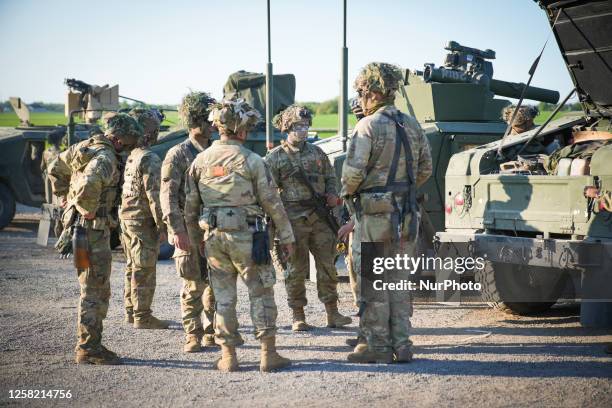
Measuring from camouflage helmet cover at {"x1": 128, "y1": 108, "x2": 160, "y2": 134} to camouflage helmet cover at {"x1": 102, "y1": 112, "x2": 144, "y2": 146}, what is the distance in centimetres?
86

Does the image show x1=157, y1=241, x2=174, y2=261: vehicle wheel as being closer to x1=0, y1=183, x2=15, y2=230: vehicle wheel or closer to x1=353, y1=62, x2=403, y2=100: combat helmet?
x1=0, y1=183, x2=15, y2=230: vehicle wheel

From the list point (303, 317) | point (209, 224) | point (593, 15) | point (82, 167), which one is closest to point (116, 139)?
point (82, 167)

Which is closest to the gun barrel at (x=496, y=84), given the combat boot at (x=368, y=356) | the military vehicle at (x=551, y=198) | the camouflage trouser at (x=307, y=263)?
the military vehicle at (x=551, y=198)

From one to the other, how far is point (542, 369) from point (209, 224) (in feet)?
8.68

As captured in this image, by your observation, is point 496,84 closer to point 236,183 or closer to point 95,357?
point 236,183

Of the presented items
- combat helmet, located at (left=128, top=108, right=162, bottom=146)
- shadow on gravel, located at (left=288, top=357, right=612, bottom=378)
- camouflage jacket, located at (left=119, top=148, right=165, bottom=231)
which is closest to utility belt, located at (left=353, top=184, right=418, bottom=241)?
shadow on gravel, located at (left=288, top=357, right=612, bottom=378)

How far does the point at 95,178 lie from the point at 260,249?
1.47 metres

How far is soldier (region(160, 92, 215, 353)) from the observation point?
6.70m

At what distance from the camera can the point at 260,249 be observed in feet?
19.6

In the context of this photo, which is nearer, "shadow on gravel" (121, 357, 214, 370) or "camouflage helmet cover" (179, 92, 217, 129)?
"shadow on gravel" (121, 357, 214, 370)

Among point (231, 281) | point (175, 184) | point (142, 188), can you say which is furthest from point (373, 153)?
point (142, 188)

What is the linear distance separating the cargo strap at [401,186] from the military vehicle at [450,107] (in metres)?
3.20

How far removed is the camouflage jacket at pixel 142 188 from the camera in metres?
7.53

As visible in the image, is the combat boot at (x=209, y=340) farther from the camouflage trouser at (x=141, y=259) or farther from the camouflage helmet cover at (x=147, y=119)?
the camouflage helmet cover at (x=147, y=119)
